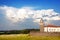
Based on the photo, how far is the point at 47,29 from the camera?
47875 millimetres

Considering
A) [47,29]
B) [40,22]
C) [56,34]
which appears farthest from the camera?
[47,29]

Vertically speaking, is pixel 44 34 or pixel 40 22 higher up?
pixel 40 22

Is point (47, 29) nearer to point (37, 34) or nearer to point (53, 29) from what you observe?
point (53, 29)

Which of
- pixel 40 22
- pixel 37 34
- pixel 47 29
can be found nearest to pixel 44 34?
pixel 37 34

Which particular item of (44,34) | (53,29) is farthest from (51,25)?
(44,34)

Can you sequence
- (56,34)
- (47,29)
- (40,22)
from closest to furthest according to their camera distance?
(56,34) → (40,22) → (47,29)

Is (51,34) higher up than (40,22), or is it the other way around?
(40,22)

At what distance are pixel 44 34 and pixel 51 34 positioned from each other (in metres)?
1.41

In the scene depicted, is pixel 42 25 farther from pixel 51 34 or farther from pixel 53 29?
pixel 51 34

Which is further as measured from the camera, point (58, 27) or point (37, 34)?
point (58, 27)

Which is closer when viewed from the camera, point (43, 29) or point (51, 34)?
point (51, 34)

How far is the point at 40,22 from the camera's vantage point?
44.3 meters

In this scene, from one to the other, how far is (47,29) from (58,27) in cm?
361

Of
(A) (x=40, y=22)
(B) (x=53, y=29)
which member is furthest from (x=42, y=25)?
(B) (x=53, y=29)
